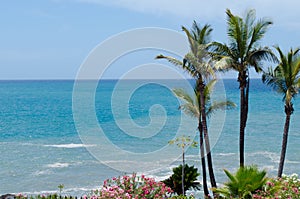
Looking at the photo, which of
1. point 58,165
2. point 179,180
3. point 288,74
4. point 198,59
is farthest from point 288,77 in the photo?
point 58,165

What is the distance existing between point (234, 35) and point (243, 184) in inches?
305

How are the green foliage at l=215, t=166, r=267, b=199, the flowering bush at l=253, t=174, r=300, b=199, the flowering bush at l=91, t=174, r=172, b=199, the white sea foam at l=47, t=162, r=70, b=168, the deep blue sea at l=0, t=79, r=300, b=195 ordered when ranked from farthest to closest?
the white sea foam at l=47, t=162, r=70, b=168 < the deep blue sea at l=0, t=79, r=300, b=195 < the green foliage at l=215, t=166, r=267, b=199 < the flowering bush at l=91, t=174, r=172, b=199 < the flowering bush at l=253, t=174, r=300, b=199

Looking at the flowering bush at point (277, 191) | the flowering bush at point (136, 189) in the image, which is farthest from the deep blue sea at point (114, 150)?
the flowering bush at point (277, 191)

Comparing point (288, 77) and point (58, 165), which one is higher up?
point (288, 77)

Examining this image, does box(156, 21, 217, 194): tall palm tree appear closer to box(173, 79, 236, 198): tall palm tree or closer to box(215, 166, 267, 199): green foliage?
box(173, 79, 236, 198): tall palm tree

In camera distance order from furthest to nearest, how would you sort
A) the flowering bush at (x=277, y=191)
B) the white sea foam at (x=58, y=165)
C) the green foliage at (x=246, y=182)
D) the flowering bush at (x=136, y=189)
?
the white sea foam at (x=58, y=165) < the green foliage at (x=246, y=182) < the flowering bush at (x=136, y=189) < the flowering bush at (x=277, y=191)

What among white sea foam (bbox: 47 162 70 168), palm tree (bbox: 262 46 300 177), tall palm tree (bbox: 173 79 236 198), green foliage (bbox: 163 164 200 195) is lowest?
white sea foam (bbox: 47 162 70 168)

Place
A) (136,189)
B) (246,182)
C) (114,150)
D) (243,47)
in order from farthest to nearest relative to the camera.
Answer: (114,150), (243,47), (246,182), (136,189)

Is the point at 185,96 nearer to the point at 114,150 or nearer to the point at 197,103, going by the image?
the point at 197,103

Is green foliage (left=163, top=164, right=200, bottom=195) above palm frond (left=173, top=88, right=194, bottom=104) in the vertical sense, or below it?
below

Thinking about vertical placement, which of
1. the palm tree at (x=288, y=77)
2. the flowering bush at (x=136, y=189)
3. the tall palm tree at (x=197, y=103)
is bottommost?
the flowering bush at (x=136, y=189)

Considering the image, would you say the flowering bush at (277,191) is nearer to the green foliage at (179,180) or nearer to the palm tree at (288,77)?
the palm tree at (288,77)

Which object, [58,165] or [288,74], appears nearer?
[288,74]

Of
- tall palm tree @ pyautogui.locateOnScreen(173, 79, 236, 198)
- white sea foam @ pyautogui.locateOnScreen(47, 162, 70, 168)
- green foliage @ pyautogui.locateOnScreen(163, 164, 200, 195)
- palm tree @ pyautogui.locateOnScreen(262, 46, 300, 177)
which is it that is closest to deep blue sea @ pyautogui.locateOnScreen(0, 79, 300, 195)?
white sea foam @ pyautogui.locateOnScreen(47, 162, 70, 168)
